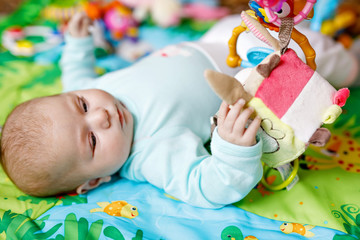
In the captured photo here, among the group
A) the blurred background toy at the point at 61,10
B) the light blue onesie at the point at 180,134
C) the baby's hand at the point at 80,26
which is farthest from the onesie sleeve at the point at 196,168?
the blurred background toy at the point at 61,10

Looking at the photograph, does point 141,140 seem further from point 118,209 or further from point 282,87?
point 282,87

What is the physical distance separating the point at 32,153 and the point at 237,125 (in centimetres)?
46

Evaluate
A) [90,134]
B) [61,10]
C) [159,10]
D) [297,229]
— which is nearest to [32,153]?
[90,134]

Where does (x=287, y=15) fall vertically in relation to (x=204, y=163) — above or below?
above

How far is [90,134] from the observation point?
0.81m

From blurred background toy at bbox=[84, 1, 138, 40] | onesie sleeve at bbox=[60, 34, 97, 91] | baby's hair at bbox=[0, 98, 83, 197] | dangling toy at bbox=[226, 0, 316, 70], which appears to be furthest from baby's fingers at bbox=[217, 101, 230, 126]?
blurred background toy at bbox=[84, 1, 138, 40]

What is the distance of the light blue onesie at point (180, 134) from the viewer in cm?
65

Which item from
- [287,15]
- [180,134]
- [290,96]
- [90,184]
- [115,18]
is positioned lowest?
[90,184]

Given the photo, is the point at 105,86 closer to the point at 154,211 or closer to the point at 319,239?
the point at 154,211

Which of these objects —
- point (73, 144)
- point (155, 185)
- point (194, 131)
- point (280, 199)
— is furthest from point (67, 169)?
point (280, 199)

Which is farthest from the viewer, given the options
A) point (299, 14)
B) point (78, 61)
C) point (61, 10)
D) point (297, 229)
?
point (61, 10)

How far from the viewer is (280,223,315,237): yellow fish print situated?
68cm

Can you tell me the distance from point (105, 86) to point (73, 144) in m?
0.27

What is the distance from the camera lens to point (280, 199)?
755 millimetres
